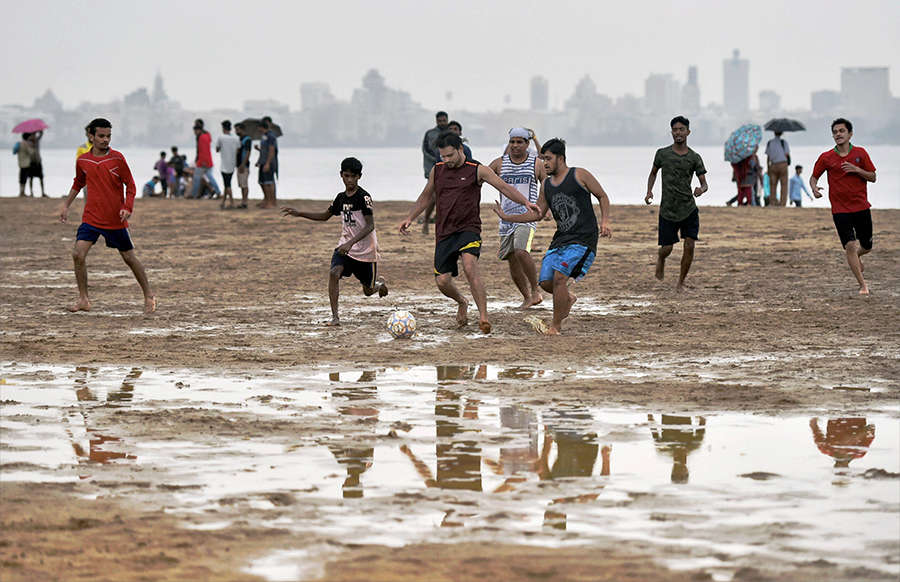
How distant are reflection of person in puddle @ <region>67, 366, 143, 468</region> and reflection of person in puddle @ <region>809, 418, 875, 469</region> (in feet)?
11.8

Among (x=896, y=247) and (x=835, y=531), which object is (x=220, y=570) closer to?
(x=835, y=531)

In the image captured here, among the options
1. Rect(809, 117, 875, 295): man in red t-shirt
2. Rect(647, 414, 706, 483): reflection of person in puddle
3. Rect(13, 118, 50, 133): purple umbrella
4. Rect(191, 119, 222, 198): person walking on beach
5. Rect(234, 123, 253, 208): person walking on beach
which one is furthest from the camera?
Rect(13, 118, 50, 133): purple umbrella

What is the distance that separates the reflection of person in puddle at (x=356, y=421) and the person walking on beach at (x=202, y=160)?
70.8ft

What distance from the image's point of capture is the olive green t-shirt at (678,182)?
15.0 m

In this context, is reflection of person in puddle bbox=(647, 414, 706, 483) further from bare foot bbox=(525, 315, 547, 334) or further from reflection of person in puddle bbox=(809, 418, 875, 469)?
bare foot bbox=(525, 315, 547, 334)

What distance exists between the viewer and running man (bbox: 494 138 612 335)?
11.8m

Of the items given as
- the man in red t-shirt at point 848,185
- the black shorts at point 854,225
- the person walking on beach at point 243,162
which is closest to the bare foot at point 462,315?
the man in red t-shirt at point 848,185

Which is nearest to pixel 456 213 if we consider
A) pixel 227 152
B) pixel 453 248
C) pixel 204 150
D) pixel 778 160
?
pixel 453 248

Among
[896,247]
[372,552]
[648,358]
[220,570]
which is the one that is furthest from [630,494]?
[896,247]

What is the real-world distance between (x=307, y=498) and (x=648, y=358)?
4.74 meters

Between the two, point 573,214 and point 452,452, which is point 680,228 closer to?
point 573,214

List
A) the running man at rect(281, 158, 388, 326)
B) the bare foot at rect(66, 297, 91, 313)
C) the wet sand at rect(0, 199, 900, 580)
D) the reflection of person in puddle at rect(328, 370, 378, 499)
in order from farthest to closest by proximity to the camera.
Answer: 1. the bare foot at rect(66, 297, 91, 313)
2. the running man at rect(281, 158, 388, 326)
3. the reflection of person in puddle at rect(328, 370, 378, 499)
4. the wet sand at rect(0, 199, 900, 580)

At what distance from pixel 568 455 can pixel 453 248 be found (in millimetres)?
5046

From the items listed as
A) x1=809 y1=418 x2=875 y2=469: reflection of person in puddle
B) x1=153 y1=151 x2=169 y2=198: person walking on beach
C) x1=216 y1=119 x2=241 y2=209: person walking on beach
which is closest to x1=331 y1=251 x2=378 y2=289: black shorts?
x1=809 y1=418 x2=875 y2=469: reflection of person in puddle
